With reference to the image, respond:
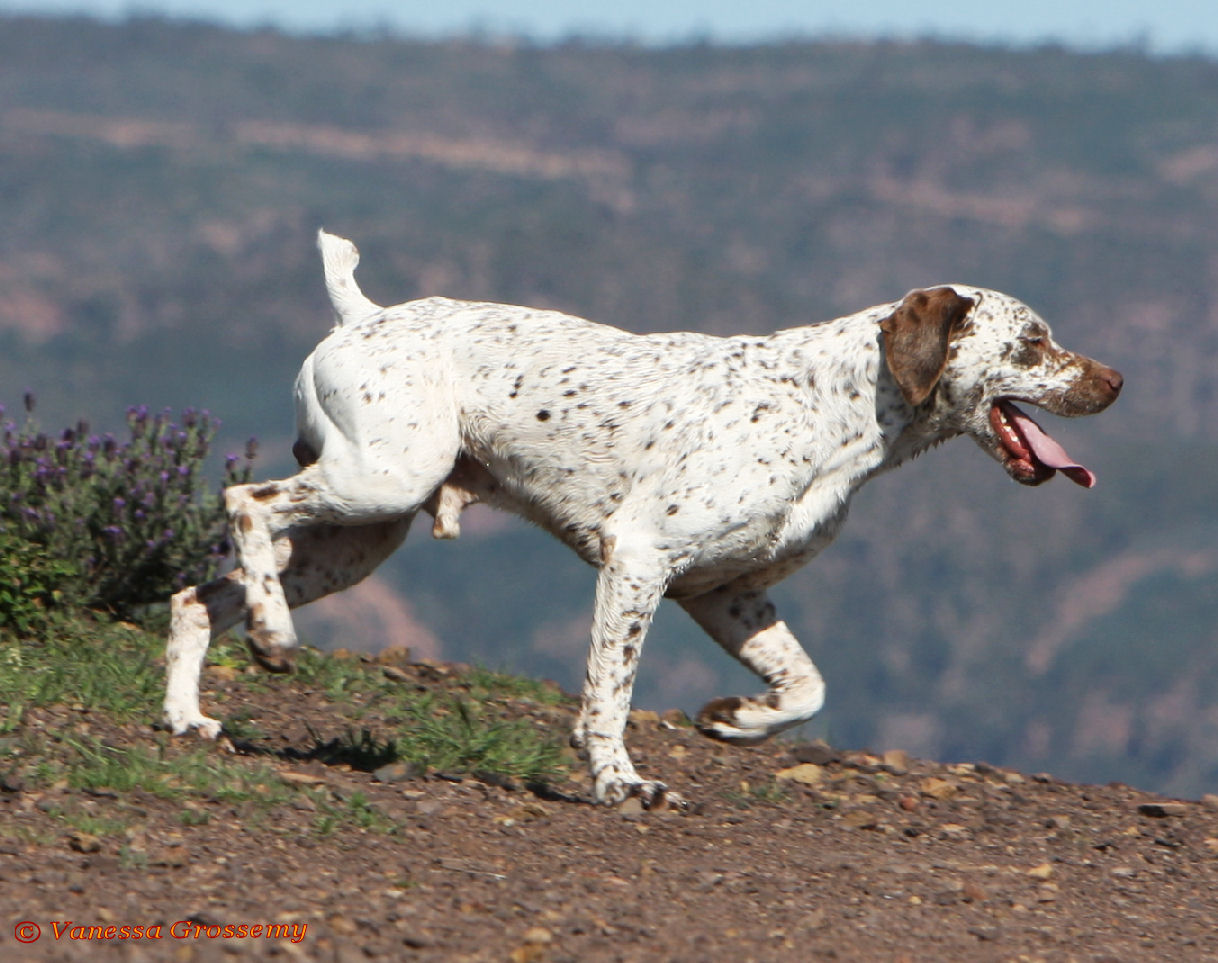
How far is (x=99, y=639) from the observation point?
7445mm

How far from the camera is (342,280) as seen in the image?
22.5ft

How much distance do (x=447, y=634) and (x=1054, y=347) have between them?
126 m

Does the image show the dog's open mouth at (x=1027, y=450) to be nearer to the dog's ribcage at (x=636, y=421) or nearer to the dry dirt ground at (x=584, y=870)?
the dog's ribcage at (x=636, y=421)

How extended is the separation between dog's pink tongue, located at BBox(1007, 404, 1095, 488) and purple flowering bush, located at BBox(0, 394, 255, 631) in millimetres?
3300

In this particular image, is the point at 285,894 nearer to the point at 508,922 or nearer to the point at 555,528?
the point at 508,922

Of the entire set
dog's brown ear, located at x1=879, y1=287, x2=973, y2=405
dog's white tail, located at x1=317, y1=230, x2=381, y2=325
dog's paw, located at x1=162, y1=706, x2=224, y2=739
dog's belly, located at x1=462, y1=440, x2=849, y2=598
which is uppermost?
dog's white tail, located at x1=317, y1=230, x2=381, y2=325

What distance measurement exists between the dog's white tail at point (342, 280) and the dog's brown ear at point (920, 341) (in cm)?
186

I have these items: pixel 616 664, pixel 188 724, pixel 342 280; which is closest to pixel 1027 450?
pixel 616 664

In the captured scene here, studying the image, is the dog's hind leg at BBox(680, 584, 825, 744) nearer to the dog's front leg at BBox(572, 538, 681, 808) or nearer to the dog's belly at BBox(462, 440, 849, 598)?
the dog's belly at BBox(462, 440, 849, 598)

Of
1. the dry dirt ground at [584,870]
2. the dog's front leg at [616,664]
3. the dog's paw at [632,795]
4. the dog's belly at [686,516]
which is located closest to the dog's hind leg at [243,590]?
the dry dirt ground at [584,870]

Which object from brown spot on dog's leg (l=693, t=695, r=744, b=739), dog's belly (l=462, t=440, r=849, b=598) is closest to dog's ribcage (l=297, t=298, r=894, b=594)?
dog's belly (l=462, t=440, r=849, b=598)

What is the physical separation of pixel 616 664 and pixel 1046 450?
1.55m

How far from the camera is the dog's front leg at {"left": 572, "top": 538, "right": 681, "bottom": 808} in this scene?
591cm

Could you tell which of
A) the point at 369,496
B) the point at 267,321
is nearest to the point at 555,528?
the point at 369,496
